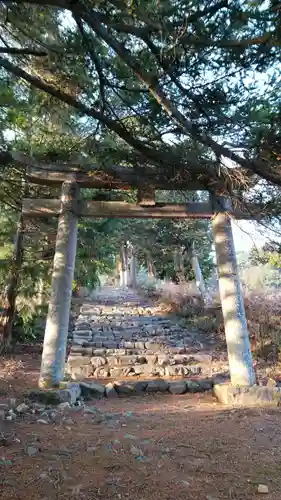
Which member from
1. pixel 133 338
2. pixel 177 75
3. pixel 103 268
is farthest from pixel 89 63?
pixel 103 268

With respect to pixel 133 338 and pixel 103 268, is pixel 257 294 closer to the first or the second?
pixel 133 338

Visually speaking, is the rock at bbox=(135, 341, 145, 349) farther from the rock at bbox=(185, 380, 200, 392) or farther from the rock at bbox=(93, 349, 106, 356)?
the rock at bbox=(185, 380, 200, 392)

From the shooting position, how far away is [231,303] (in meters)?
6.68

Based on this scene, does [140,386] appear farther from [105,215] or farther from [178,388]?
[105,215]

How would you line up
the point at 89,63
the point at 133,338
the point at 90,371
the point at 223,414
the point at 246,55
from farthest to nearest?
the point at 133,338
the point at 90,371
the point at 223,414
the point at 89,63
the point at 246,55

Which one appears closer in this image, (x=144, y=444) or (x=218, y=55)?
(x=218, y=55)

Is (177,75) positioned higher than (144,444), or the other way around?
(177,75)

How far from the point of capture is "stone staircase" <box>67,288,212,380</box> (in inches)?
342

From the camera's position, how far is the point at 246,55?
135 inches

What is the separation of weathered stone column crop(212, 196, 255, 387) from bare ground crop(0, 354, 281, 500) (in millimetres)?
879

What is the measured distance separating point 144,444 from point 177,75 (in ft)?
11.7

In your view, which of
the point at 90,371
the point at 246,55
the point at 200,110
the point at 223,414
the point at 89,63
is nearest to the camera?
the point at 246,55

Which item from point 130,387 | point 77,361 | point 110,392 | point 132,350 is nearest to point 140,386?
point 130,387

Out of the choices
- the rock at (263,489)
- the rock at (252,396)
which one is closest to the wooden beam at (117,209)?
the rock at (252,396)
